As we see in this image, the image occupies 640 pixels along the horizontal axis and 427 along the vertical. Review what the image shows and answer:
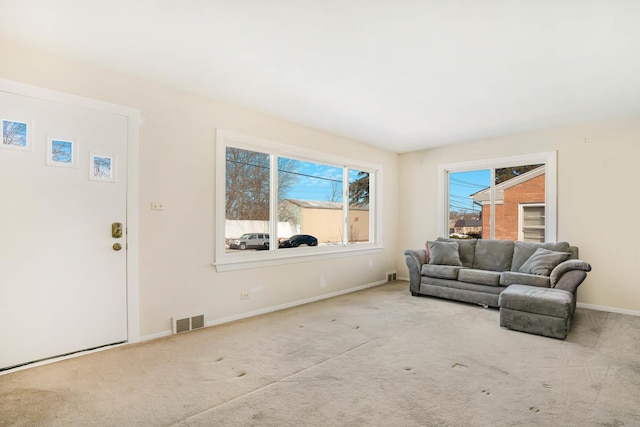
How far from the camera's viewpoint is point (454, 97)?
3.79m

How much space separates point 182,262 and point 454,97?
3.58 meters

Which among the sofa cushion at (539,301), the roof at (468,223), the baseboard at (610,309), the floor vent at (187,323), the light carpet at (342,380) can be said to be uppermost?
the roof at (468,223)

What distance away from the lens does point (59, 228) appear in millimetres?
2861

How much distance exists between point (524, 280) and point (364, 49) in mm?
3552

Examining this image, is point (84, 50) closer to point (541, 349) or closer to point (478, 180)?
point (541, 349)

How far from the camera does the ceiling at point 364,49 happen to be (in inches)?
87.6

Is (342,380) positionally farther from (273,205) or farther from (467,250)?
(467,250)

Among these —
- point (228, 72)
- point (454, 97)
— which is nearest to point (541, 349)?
point (454, 97)

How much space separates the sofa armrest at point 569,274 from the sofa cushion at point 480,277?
65 cm

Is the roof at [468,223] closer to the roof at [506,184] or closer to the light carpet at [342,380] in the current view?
the roof at [506,184]

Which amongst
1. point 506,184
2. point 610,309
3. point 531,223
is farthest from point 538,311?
point 506,184

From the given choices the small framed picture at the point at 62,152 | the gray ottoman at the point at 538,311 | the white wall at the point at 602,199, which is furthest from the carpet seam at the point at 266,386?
the white wall at the point at 602,199

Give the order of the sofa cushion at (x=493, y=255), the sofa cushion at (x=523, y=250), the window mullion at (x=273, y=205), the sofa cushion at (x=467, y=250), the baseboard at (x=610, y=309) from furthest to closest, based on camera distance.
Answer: the sofa cushion at (x=467, y=250), the sofa cushion at (x=493, y=255), the sofa cushion at (x=523, y=250), the window mullion at (x=273, y=205), the baseboard at (x=610, y=309)

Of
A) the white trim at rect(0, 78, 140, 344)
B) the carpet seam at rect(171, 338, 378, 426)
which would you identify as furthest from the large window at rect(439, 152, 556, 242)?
the white trim at rect(0, 78, 140, 344)
